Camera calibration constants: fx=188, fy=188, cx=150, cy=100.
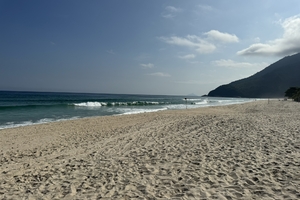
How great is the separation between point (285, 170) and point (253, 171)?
28.4 inches

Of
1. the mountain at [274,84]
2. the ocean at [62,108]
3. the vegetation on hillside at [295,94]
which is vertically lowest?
the ocean at [62,108]

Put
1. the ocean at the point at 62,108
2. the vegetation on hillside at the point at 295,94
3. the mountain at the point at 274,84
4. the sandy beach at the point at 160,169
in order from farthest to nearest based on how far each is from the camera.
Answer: the mountain at the point at 274,84
the vegetation on hillside at the point at 295,94
the ocean at the point at 62,108
the sandy beach at the point at 160,169

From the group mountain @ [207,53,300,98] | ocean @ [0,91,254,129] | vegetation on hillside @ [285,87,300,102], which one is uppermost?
mountain @ [207,53,300,98]

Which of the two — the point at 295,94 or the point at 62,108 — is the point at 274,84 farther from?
the point at 62,108

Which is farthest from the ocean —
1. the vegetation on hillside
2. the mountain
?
the mountain

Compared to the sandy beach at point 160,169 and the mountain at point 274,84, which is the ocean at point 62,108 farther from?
the mountain at point 274,84

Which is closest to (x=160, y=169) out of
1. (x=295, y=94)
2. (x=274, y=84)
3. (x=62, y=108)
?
(x=62, y=108)

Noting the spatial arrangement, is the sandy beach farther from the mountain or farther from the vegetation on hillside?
the mountain

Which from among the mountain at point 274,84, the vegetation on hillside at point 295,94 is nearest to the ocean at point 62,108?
the vegetation on hillside at point 295,94

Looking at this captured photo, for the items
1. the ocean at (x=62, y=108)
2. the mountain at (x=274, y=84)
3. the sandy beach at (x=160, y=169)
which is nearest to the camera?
the sandy beach at (x=160, y=169)

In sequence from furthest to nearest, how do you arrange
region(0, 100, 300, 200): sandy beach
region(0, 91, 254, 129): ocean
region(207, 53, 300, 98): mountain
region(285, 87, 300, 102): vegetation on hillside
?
region(207, 53, 300, 98): mountain
region(285, 87, 300, 102): vegetation on hillside
region(0, 91, 254, 129): ocean
region(0, 100, 300, 200): sandy beach

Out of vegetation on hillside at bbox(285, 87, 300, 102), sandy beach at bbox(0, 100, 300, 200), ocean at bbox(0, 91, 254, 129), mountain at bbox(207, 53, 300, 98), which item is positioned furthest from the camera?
mountain at bbox(207, 53, 300, 98)

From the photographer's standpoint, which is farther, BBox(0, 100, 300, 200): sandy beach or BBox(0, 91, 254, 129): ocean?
BBox(0, 91, 254, 129): ocean

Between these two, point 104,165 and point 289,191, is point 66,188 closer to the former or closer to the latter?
point 104,165
